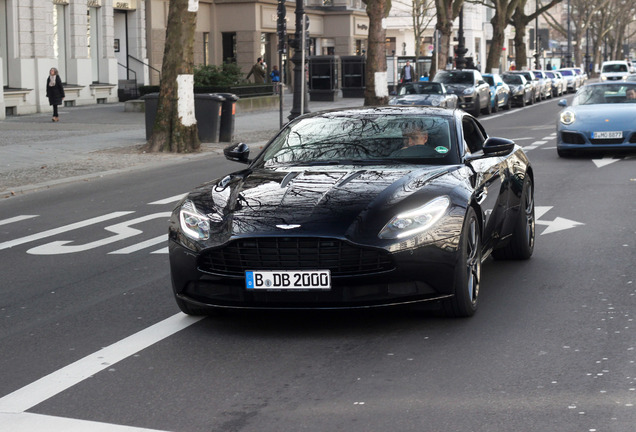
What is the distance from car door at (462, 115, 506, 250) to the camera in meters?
7.89

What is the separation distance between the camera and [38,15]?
38344 millimetres

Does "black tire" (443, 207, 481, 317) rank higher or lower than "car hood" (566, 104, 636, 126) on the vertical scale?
lower

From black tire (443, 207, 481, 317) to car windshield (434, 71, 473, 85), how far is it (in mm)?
32984

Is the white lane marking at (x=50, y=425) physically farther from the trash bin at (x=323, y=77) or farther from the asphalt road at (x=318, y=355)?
the trash bin at (x=323, y=77)

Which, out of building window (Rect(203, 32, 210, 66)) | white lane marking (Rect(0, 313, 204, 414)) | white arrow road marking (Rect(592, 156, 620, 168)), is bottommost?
white lane marking (Rect(0, 313, 204, 414))

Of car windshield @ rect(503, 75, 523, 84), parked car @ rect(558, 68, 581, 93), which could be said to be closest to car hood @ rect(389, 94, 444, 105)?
car windshield @ rect(503, 75, 523, 84)

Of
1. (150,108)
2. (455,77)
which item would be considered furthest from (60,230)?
(455,77)

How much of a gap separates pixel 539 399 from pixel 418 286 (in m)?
1.50

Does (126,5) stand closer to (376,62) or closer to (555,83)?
(376,62)

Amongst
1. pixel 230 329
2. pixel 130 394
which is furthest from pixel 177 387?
pixel 230 329

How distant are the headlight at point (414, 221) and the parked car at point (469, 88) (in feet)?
102

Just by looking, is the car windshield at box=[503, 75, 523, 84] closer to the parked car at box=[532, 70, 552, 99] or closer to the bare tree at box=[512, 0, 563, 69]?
the parked car at box=[532, 70, 552, 99]

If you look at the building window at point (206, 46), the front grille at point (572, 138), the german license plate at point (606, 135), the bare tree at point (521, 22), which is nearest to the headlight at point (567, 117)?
the front grille at point (572, 138)

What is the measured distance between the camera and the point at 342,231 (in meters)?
6.64
